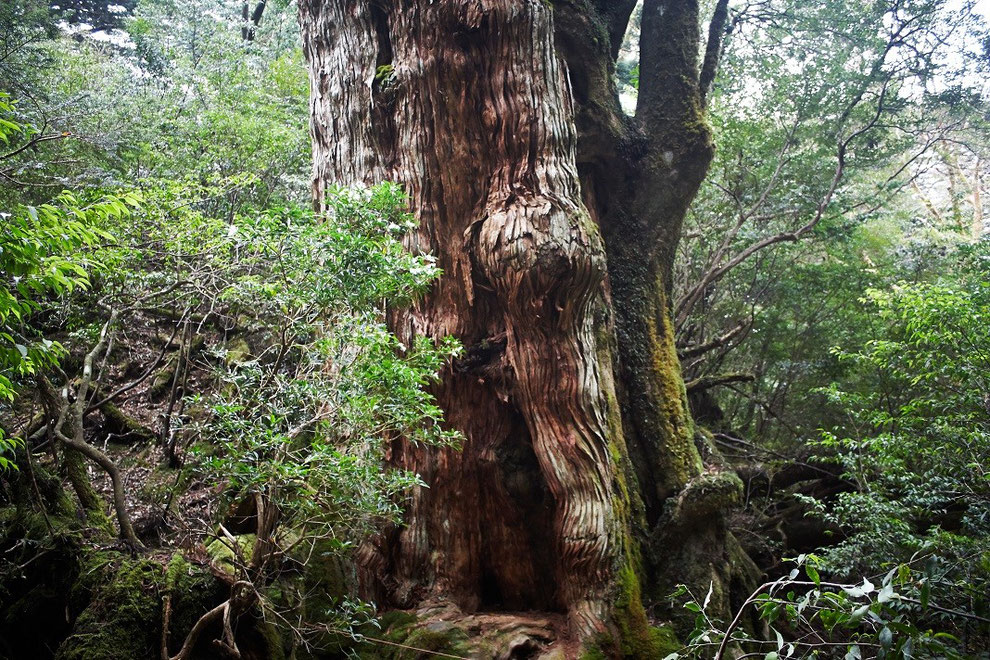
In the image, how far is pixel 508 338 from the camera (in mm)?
4527

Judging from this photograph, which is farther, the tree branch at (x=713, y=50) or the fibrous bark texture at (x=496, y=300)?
the tree branch at (x=713, y=50)

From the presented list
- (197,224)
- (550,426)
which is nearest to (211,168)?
(197,224)

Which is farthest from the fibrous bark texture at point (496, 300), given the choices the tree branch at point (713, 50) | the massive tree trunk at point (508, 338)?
the tree branch at point (713, 50)

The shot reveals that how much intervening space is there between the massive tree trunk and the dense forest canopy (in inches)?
0.9

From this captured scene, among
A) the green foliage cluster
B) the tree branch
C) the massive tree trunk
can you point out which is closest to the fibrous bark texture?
the massive tree trunk

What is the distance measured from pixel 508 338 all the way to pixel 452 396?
592mm

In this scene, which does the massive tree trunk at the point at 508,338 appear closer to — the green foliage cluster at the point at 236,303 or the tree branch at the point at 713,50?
the green foliage cluster at the point at 236,303

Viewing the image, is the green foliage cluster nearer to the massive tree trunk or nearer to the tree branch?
the massive tree trunk

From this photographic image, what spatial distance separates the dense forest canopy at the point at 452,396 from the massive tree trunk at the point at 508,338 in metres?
0.02

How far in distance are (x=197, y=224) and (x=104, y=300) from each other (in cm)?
125

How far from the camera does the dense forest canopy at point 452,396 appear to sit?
125 inches

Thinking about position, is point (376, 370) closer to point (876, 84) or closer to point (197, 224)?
point (197, 224)

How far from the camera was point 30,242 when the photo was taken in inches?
97.2

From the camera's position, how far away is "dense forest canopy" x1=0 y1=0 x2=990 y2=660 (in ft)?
10.4
